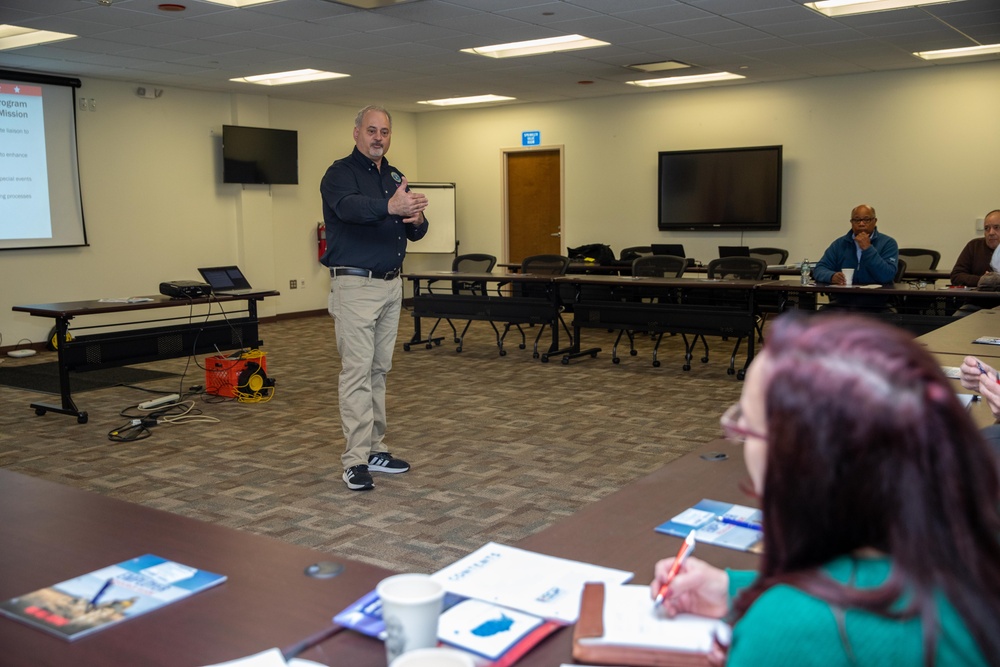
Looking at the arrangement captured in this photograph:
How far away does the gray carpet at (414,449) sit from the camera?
367cm

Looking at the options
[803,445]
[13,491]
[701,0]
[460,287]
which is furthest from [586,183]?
[803,445]

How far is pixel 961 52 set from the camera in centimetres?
859

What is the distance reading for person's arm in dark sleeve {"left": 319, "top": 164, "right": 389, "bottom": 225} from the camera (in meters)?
3.78

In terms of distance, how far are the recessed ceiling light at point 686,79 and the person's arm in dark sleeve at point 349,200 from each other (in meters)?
6.99

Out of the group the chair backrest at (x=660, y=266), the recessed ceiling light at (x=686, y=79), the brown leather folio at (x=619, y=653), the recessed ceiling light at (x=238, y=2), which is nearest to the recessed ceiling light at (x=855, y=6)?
the chair backrest at (x=660, y=266)

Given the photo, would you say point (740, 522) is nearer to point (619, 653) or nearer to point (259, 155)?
point (619, 653)

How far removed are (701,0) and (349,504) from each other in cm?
456

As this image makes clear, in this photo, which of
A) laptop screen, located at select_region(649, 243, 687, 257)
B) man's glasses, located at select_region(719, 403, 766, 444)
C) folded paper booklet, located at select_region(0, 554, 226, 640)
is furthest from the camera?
laptop screen, located at select_region(649, 243, 687, 257)

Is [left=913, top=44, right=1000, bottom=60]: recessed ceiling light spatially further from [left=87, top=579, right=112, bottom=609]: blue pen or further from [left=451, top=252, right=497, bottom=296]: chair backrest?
[left=87, top=579, right=112, bottom=609]: blue pen

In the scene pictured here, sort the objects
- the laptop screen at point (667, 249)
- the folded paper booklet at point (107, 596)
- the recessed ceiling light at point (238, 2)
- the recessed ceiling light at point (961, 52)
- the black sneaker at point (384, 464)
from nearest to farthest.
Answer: the folded paper booklet at point (107, 596) < the black sneaker at point (384, 464) < the recessed ceiling light at point (238, 2) < the recessed ceiling light at point (961, 52) < the laptop screen at point (667, 249)

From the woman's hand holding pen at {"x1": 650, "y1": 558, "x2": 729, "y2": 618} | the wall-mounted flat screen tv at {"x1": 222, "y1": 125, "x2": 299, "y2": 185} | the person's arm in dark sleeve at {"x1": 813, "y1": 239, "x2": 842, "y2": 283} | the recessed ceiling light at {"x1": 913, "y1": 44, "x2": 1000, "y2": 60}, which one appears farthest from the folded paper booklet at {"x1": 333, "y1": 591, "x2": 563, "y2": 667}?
the wall-mounted flat screen tv at {"x1": 222, "y1": 125, "x2": 299, "y2": 185}

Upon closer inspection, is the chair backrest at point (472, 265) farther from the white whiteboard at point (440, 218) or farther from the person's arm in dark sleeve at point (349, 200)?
the person's arm in dark sleeve at point (349, 200)

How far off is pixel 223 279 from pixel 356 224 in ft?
10.2

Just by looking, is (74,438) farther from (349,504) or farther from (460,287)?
(460,287)
